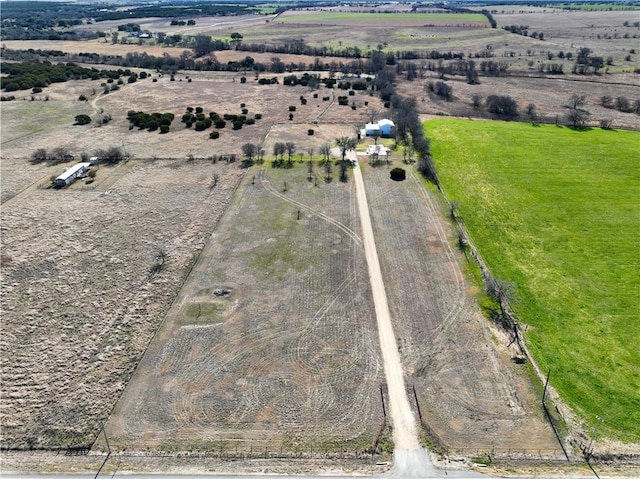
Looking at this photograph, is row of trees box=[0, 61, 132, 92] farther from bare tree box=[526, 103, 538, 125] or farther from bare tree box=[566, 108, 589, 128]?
bare tree box=[566, 108, 589, 128]

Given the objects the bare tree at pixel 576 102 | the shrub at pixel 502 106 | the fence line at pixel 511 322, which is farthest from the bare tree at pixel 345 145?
the bare tree at pixel 576 102

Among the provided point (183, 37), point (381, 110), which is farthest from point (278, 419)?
point (183, 37)

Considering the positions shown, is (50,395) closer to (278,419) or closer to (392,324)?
(278,419)

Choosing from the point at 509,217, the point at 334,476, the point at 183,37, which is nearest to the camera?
the point at 334,476

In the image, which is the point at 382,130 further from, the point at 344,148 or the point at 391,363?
the point at 391,363

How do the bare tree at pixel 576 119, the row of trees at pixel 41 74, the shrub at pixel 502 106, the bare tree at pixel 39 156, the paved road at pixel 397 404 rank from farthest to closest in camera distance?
the row of trees at pixel 41 74 < the shrub at pixel 502 106 < the bare tree at pixel 576 119 < the bare tree at pixel 39 156 < the paved road at pixel 397 404

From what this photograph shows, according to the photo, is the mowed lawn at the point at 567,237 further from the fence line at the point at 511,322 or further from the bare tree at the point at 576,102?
the bare tree at the point at 576,102
